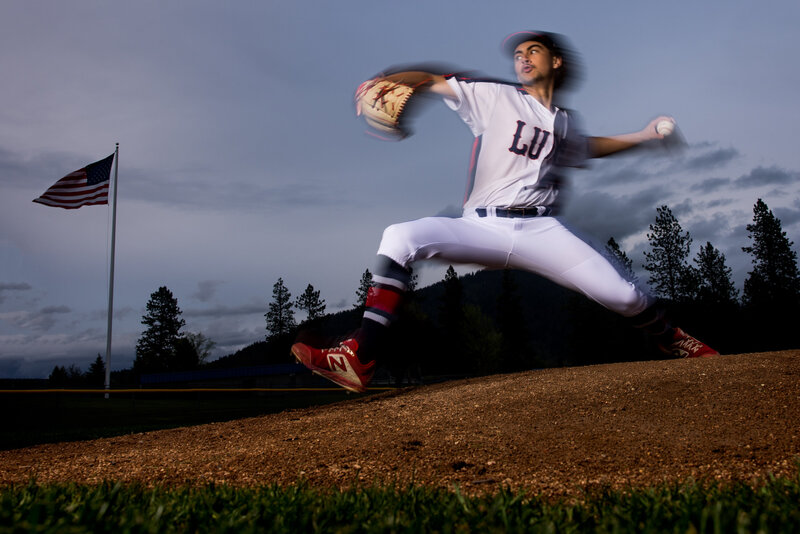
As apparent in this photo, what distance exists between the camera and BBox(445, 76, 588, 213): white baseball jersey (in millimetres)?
4215

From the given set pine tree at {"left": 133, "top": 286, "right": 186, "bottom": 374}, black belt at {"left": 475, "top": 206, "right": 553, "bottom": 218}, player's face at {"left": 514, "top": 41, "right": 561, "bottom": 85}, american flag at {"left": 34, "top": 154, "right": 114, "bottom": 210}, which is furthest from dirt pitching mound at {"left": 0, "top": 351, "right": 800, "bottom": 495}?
pine tree at {"left": 133, "top": 286, "right": 186, "bottom": 374}

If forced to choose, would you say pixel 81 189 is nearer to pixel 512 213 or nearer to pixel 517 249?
pixel 512 213

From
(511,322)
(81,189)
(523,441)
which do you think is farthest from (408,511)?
(511,322)

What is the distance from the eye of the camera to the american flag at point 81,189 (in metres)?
16.4

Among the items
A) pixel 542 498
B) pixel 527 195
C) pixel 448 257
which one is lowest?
pixel 542 498

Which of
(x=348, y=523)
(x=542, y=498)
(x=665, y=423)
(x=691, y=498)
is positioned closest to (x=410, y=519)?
(x=348, y=523)

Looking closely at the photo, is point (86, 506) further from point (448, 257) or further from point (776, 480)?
point (776, 480)

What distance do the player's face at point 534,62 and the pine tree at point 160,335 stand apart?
5927cm

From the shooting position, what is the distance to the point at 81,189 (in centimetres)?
1720

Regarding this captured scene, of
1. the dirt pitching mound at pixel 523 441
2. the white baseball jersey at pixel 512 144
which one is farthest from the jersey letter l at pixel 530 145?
the dirt pitching mound at pixel 523 441

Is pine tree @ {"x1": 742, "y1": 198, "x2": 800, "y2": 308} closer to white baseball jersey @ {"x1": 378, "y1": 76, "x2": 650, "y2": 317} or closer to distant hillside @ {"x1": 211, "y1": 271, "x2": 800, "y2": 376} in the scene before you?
distant hillside @ {"x1": 211, "y1": 271, "x2": 800, "y2": 376}

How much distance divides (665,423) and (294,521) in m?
3.21

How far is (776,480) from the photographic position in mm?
3340

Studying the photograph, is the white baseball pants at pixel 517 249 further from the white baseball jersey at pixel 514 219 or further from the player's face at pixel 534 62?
the player's face at pixel 534 62
